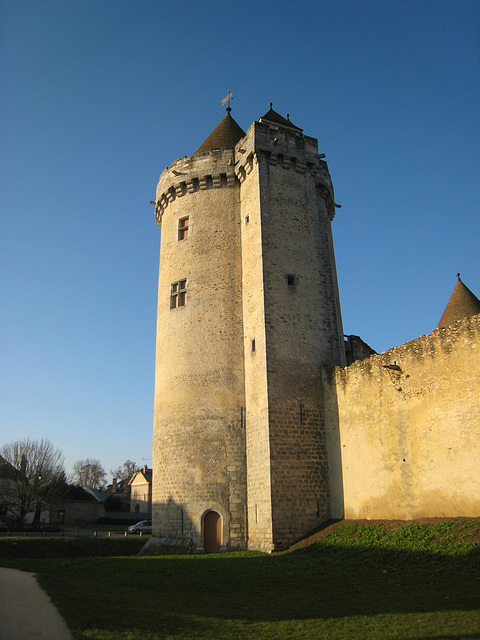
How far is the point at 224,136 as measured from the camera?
23.8m

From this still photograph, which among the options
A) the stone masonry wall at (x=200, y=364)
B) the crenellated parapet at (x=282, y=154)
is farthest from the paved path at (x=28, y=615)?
the crenellated parapet at (x=282, y=154)

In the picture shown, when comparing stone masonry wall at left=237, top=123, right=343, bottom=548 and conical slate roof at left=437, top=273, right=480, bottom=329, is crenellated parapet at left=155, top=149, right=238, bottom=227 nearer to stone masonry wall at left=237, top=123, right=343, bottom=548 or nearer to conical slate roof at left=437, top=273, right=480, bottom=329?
stone masonry wall at left=237, top=123, right=343, bottom=548

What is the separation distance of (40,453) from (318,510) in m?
28.0

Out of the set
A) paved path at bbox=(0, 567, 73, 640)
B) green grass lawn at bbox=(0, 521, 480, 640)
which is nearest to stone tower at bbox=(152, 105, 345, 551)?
green grass lawn at bbox=(0, 521, 480, 640)

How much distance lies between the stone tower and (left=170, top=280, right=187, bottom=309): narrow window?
5 centimetres

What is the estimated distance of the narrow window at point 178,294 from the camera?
20.5m

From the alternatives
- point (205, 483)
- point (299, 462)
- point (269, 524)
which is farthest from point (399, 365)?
point (205, 483)

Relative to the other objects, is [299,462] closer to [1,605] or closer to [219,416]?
[219,416]

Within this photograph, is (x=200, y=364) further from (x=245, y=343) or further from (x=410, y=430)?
(x=410, y=430)

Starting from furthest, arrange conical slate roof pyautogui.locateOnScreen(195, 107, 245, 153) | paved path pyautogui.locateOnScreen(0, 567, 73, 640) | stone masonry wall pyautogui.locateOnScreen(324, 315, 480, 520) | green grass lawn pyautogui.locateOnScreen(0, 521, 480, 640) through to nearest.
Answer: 1. conical slate roof pyautogui.locateOnScreen(195, 107, 245, 153)
2. stone masonry wall pyautogui.locateOnScreen(324, 315, 480, 520)
3. green grass lawn pyautogui.locateOnScreen(0, 521, 480, 640)
4. paved path pyautogui.locateOnScreen(0, 567, 73, 640)

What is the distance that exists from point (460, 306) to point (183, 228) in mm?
11973

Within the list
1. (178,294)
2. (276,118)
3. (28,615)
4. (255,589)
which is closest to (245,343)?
(178,294)

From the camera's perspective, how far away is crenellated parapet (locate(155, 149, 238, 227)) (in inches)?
848

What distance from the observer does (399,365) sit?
583 inches
